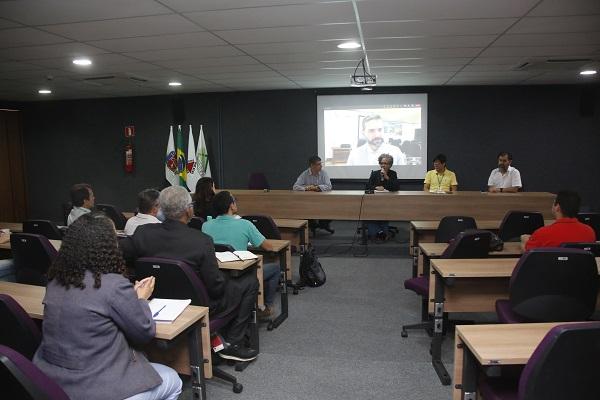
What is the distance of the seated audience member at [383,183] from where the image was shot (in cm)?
670

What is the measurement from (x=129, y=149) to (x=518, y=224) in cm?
765

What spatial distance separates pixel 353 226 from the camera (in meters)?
8.12

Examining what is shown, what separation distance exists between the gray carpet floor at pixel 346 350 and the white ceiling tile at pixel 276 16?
102 inches

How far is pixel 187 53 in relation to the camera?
15.4ft

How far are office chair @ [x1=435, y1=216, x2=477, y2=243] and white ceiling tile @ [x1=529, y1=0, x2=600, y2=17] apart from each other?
1857 mm

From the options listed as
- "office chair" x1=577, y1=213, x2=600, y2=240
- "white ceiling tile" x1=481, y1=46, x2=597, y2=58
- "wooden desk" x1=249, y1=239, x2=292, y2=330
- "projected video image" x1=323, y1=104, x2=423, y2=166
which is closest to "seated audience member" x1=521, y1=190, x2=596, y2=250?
"office chair" x1=577, y1=213, x2=600, y2=240

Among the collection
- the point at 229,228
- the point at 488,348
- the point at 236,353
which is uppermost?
the point at 229,228

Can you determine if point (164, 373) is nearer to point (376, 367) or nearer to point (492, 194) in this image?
point (376, 367)

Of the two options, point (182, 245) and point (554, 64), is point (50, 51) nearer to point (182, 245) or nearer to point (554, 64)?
point (182, 245)

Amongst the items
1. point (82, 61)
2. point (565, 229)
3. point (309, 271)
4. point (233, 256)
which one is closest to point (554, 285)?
point (565, 229)

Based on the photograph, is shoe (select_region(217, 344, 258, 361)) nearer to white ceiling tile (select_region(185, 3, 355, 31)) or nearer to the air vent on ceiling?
white ceiling tile (select_region(185, 3, 355, 31))

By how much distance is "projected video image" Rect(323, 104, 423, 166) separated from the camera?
26.2 ft

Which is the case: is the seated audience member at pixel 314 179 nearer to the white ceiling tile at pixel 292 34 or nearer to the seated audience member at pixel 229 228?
the white ceiling tile at pixel 292 34

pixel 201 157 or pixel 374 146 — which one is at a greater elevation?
pixel 374 146
